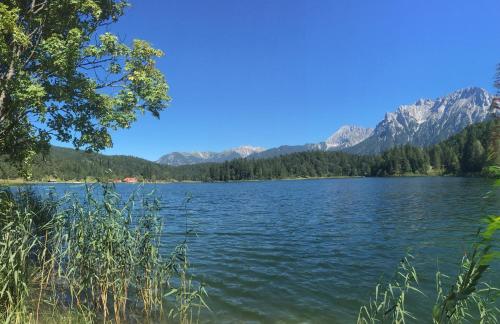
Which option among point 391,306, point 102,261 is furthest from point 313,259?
point 102,261

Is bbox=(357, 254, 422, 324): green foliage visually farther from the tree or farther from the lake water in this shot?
the tree

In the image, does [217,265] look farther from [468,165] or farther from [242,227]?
[468,165]

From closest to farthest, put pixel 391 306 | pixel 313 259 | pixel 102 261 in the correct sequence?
pixel 102 261
pixel 391 306
pixel 313 259

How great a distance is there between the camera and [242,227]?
35562 mm

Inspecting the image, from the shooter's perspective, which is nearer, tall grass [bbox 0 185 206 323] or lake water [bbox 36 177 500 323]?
tall grass [bbox 0 185 206 323]

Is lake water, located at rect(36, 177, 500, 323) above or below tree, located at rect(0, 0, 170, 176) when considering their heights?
below

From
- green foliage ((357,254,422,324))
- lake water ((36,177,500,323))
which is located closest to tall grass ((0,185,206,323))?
lake water ((36,177,500,323))

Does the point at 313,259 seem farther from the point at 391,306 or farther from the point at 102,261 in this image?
the point at 102,261

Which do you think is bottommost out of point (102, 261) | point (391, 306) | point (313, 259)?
point (313, 259)

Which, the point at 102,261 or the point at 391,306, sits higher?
the point at 102,261

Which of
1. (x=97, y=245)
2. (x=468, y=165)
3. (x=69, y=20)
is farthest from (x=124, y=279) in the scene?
(x=468, y=165)

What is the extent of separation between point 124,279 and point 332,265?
39.4 ft

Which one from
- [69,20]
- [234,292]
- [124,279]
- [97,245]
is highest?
[69,20]

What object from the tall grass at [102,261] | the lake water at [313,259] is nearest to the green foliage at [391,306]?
the lake water at [313,259]
